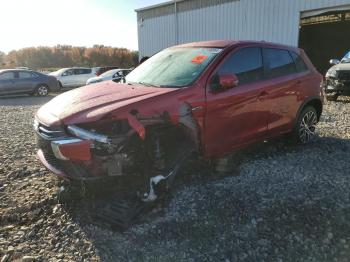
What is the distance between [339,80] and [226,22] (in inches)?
392

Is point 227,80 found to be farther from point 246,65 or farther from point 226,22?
point 226,22

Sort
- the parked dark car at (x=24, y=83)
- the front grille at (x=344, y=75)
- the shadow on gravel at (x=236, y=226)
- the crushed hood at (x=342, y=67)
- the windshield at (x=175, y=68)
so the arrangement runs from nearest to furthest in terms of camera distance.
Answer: the shadow on gravel at (x=236, y=226) → the windshield at (x=175, y=68) → the front grille at (x=344, y=75) → the crushed hood at (x=342, y=67) → the parked dark car at (x=24, y=83)

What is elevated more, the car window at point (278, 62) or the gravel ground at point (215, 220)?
the car window at point (278, 62)

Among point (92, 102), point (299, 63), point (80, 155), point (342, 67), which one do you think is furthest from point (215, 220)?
point (342, 67)

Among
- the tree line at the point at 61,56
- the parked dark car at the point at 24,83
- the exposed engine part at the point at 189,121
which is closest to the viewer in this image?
the exposed engine part at the point at 189,121

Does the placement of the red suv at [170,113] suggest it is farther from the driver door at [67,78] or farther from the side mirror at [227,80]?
the driver door at [67,78]

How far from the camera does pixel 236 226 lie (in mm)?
3727

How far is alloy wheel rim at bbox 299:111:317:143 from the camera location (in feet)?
20.8

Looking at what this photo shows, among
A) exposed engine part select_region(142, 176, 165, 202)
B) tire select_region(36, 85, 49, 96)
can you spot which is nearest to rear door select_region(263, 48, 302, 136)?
exposed engine part select_region(142, 176, 165, 202)

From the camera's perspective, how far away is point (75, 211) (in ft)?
13.2

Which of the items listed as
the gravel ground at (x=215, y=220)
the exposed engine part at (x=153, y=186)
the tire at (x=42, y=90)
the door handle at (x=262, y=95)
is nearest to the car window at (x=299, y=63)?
the door handle at (x=262, y=95)

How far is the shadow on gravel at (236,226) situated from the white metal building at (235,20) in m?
13.7

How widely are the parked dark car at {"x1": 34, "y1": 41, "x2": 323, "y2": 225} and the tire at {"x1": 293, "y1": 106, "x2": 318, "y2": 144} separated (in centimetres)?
32

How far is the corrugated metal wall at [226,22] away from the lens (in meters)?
17.5
